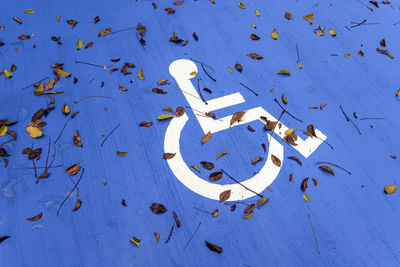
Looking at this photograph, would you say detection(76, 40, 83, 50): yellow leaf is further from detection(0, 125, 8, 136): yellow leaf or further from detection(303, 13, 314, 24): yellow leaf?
detection(303, 13, 314, 24): yellow leaf

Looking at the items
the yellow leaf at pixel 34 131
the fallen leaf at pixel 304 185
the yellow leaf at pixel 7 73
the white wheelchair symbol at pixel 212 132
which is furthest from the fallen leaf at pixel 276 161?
the yellow leaf at pixel 7 73

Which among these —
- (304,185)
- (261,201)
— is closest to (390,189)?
(304,185)

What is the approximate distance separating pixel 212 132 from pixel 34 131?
165cm

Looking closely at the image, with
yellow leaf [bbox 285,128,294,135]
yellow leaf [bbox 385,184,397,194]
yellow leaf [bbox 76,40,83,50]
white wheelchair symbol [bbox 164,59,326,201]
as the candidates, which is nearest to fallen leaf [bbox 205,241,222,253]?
white wheelchair symbol [bbox 164,59,326,201]

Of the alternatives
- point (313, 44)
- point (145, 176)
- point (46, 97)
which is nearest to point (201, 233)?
point (145, 176)

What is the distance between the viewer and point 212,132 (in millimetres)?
2400

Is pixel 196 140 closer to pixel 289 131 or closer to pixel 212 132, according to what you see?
pixel 212 132

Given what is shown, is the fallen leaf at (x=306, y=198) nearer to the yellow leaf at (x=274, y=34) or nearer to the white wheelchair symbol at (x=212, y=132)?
the white wheelchair symbol at (x=212, y=132)

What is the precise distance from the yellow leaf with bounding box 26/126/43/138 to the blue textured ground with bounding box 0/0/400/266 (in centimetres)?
6

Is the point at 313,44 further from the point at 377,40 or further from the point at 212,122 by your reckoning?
the point at 212,122

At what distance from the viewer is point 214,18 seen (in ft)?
10.7

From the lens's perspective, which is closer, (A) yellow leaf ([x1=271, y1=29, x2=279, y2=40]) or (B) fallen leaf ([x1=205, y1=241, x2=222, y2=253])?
(B) fallen leaf ([x1=205, y1=241, x2=222, y2=253])

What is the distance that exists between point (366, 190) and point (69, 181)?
2585 millimetres

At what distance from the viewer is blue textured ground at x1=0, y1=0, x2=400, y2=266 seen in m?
1.92
